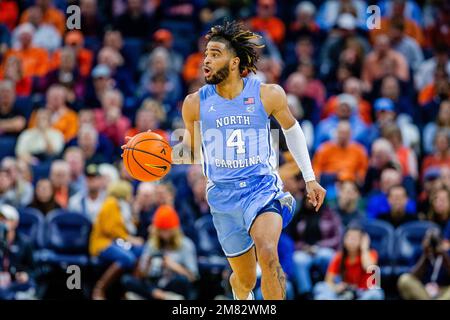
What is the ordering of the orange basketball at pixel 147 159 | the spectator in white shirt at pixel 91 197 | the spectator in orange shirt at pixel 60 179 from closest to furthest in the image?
the orange basketball at pixel 147 159 → the spectator in white shirt at pixel 91 197 → the spectator in orange shirt at pixel 60 179

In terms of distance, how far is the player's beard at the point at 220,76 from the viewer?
8.16 metres

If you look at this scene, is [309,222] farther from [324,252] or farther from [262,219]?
[262,219]

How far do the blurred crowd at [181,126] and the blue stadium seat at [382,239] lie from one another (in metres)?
0.02

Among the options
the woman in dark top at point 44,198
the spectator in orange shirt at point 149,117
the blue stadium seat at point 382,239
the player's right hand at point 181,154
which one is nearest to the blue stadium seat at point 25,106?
the spectator in orange shirt at point 149,117

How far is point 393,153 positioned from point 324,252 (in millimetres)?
2193

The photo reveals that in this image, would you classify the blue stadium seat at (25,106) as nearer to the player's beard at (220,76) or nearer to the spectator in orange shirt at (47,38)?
the spectator in orange shirt at (47,38)

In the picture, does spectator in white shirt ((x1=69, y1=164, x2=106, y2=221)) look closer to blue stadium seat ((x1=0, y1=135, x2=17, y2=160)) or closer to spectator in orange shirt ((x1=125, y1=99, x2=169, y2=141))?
spectator in orange shirt ((x1=125, y1=99, x2=169, y2=141))

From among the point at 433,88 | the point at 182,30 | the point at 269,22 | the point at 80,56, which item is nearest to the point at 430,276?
the point at 433,88

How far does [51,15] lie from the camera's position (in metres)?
16.0

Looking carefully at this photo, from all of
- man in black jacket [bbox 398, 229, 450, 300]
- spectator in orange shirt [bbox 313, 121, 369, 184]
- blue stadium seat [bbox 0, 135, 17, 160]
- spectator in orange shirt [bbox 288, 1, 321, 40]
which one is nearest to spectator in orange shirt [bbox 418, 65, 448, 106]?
spectator in orange shirt [bbox 313, 121, 369, 184]

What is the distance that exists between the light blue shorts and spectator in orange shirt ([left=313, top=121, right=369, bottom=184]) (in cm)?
518

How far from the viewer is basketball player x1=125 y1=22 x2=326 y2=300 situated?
813cm
